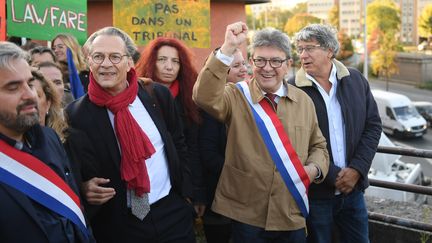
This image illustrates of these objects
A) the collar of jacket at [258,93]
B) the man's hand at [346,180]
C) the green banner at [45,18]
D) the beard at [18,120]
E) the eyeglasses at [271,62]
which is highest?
the green banner at [45,18]

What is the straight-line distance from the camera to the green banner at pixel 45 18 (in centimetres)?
431

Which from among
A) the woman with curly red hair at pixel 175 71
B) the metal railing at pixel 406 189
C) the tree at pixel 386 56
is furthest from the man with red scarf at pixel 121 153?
the tree at pixel 386 56

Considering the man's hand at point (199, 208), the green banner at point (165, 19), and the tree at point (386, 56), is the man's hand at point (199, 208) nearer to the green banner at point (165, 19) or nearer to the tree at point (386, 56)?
the green banner at point (165, 19)

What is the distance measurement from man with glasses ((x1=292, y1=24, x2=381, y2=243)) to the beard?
6.36ft

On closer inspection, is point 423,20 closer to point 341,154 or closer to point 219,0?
point 219,0

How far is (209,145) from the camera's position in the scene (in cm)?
331

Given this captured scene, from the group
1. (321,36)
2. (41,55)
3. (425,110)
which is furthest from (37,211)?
(425,110)

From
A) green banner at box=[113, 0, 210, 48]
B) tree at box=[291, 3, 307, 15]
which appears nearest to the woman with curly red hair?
green banner at box=[113, 0, 210, 48]

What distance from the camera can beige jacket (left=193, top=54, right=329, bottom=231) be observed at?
291 cm

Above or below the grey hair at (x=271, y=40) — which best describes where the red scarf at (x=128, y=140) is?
below

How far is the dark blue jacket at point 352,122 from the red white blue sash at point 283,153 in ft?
1.28

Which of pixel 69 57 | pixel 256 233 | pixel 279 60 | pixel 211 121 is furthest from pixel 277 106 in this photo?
pixel 69 57

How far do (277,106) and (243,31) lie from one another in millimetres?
544

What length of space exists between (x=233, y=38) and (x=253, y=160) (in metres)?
0.74
